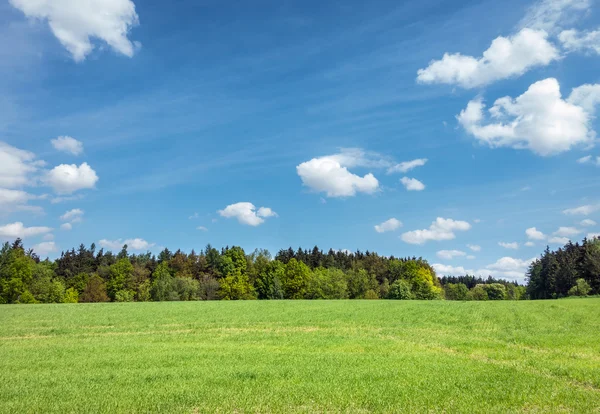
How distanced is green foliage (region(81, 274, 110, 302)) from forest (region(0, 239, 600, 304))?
244 millimetres

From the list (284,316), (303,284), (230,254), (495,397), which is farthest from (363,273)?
(495,397)

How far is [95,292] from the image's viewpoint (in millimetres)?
103062

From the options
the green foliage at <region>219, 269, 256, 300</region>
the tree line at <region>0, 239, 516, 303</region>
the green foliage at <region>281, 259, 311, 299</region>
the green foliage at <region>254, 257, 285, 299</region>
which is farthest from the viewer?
the green foliage at <region>281, 259, 311, 299</region>

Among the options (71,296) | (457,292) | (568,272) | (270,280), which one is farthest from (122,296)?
(457,292)

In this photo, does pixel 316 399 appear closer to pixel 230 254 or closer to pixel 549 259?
pixel 230 254

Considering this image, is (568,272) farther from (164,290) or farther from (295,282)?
(164,290)

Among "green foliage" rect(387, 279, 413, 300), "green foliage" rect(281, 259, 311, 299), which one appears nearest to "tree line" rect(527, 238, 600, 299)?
"green foliage" rect(387, 279, 413, 300)

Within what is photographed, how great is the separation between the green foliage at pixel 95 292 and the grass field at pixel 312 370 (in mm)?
79731

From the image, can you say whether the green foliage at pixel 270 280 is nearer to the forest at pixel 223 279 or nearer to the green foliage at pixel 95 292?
the forest at pixel 223 279

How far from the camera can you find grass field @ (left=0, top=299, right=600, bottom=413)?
10.8 metres

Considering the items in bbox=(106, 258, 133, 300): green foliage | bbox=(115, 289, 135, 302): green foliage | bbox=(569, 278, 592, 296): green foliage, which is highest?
bbox=(106, 258, 133, 300): green foliage

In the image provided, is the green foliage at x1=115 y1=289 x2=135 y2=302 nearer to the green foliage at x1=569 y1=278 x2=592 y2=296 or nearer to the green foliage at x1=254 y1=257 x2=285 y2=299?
the green foliage at x1=254 y1=257 x2=285 y2=299

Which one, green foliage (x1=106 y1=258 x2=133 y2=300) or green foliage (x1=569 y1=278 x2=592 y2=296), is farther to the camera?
green foliage (x1=106 y1=258 x2=133 y2=300)

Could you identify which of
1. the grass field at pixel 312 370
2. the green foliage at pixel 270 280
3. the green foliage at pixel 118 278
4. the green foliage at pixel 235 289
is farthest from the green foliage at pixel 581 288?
the green foliage at pixel 118 278
